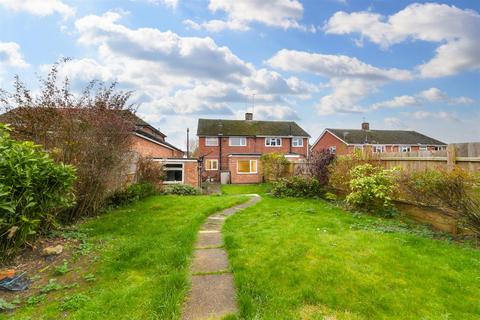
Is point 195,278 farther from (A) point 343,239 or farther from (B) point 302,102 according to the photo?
(B) point 302,102

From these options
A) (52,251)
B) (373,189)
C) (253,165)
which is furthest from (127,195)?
(253,165)

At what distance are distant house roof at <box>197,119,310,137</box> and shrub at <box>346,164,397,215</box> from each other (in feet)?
75.0

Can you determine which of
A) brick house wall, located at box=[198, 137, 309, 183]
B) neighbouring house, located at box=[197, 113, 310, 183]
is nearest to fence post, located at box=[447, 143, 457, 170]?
neighbouring house, located at box=[197, 113, 310, 183]

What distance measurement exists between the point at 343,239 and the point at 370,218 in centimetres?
271

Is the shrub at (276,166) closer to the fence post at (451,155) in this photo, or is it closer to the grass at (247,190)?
the grass at (247,190)

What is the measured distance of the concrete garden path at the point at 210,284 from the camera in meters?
3.01

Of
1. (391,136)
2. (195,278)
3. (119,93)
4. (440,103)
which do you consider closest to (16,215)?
(195,278)

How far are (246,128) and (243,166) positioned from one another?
8.58 metres

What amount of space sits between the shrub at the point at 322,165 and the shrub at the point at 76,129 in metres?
8.21

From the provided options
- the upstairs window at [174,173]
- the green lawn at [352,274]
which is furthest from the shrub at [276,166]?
the green lawn at [352,274]

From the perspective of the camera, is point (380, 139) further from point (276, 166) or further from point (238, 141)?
point (276, 166)

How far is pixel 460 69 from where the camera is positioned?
34.4 ft

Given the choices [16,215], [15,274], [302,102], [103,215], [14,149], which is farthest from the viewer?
[302,102]

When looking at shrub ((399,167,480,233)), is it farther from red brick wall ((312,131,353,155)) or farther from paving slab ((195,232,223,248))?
red brick wall ((312,131,353,155))
